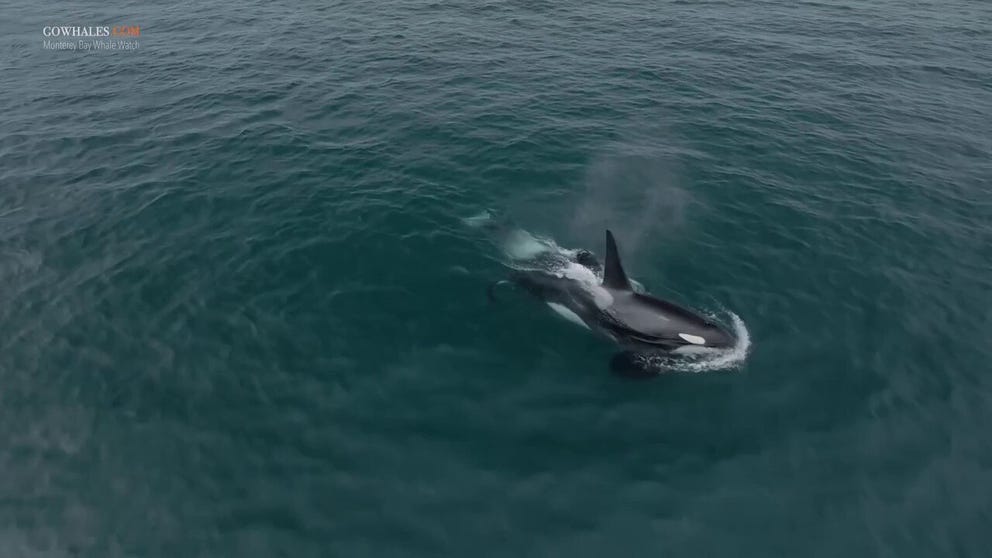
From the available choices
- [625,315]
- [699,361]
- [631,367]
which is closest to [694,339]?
[699,361]

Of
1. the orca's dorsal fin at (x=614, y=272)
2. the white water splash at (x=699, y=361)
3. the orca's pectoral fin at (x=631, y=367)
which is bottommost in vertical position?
the orca's pectoral fin at (x=631, y=367)

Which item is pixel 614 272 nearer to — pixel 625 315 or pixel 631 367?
pixel 625 315

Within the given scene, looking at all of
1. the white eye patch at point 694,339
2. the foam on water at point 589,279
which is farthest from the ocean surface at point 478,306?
the white eye patch at point 694,339

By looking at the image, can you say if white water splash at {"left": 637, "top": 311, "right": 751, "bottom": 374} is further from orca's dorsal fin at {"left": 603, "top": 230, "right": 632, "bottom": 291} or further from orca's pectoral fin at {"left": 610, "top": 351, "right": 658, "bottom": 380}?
orca's dorsal fin at {"left": 603, "top": 230, "right": 632, "bottom": 291}

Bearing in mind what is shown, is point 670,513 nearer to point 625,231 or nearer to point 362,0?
point 625,231

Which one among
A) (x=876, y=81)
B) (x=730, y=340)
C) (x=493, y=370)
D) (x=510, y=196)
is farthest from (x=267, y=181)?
(x=876, y=81)

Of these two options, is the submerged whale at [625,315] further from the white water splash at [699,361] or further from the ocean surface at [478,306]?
the ocean surface at [478,306]

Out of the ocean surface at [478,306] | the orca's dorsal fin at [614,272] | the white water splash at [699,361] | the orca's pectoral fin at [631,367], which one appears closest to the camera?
the ocean surface at [478,306]
